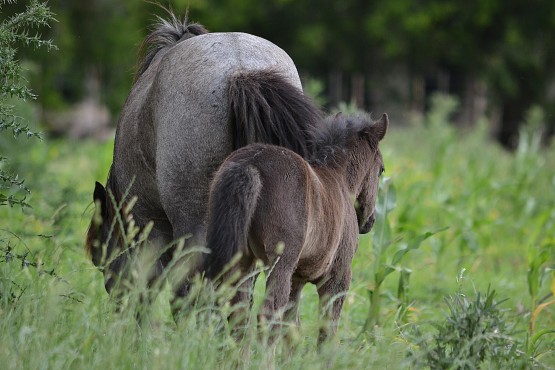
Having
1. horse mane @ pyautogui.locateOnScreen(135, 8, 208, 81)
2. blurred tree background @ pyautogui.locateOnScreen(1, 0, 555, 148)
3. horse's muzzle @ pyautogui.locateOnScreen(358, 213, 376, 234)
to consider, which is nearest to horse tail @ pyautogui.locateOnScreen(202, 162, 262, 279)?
horse's muzzle @ pyautogui.locateOnScreen(358, 213, 376, 234)

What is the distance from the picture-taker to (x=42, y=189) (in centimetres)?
964

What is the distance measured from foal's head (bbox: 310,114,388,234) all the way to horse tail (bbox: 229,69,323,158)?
0.31 ft

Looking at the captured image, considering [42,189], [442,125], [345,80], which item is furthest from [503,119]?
[42,189]

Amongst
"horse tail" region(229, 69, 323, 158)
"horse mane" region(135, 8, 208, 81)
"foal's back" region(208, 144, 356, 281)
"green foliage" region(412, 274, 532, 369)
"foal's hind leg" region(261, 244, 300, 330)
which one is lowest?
"green foliage" region(412, 274, 532, 369)

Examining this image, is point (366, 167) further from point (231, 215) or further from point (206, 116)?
point (231, 215)

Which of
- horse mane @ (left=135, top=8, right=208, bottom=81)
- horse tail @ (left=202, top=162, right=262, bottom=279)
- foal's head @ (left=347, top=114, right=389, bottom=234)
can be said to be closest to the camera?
horse tail @ (left=202, top=162, right=262, bottom=279)

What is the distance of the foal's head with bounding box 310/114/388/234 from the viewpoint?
4855 millimetres

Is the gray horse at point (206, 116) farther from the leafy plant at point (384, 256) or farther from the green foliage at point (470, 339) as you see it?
the leafy plant at point (384, 256)

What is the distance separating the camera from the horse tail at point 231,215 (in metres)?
3.96

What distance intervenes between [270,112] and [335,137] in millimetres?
437

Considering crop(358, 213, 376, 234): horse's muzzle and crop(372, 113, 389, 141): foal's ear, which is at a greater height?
crop(372, 113, 389, 141): foal's ear

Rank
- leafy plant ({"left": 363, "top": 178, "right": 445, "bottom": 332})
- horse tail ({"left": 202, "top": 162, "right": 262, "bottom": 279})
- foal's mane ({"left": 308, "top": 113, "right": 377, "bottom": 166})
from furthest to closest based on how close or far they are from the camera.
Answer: leafy plant ({"left": 363, "top": 178, "right": 445, "bottom": 332}) < foal's mane ({"left": 308, "top": 113, "right": 377, "bottom": 166}) < horse tail ({"left": 202, "top": 162, "right": 262, "bottom": 279})

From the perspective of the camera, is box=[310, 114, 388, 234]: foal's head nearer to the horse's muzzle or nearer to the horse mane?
the horse's muzzle

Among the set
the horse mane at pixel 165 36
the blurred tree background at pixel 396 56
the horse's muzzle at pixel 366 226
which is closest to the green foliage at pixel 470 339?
the horse's muzzle at pixel 366 226
